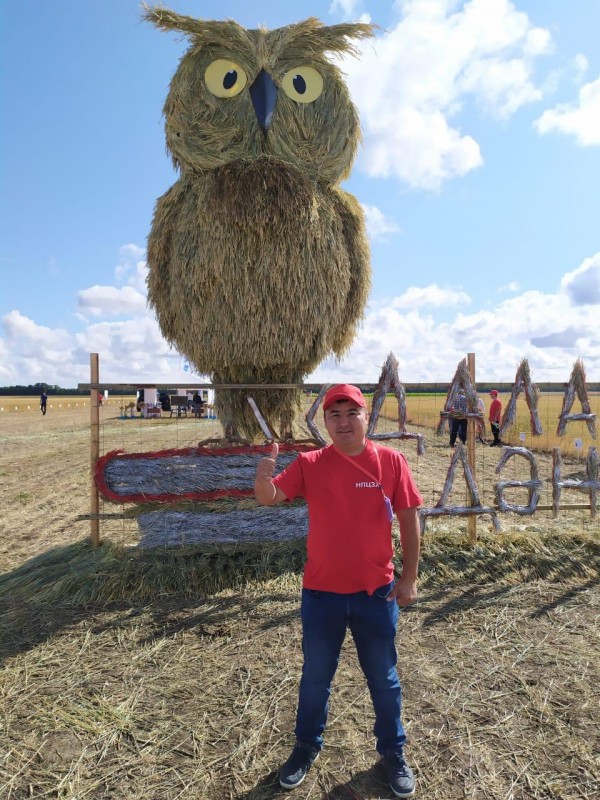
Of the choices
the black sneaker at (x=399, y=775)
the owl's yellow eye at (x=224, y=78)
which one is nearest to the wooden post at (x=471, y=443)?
the black sneaker at (x=399, y=775)

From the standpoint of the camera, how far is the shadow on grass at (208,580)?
3844 mm

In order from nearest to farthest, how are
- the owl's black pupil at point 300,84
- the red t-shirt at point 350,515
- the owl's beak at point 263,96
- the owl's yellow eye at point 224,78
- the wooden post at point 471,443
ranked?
the red t-shirt at point 350,515, the owl's beak at point 263,96, the owl's yellow eye at point 224,78, the owl's black pupil at point 300,84, the wooden post at point 471,443

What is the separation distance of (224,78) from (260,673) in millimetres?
4818

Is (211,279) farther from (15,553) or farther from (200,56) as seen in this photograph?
(15,553)

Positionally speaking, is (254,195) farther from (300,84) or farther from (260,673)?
(260,673)

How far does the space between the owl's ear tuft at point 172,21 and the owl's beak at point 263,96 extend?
28.9 inches

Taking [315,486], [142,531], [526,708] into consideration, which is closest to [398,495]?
[315,486]

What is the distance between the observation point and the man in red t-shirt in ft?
Answer: 7.05

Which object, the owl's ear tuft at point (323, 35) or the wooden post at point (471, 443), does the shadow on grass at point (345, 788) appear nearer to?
the wooden post at point (471, 443)

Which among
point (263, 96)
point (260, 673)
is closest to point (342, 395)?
point (260, 673)

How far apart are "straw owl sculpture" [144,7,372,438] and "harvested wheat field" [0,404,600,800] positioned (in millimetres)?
2083

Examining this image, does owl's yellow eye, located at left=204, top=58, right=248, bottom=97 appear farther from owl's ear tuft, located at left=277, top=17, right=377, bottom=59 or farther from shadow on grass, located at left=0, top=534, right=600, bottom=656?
shadow on grass, located at left=0, top=534, right=600, bottom=656

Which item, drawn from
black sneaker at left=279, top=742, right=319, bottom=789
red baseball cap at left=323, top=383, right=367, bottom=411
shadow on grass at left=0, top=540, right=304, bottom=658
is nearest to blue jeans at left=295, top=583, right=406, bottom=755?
black sneaker at left=279, top=742, right=319, bottom=789

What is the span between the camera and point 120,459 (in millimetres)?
4703
